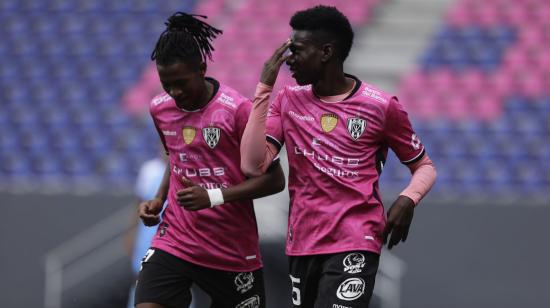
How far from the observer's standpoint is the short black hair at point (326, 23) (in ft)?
16.1

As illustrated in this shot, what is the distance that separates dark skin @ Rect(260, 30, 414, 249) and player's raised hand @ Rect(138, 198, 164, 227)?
0.98 m

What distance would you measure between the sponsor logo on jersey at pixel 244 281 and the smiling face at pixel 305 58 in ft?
3.67

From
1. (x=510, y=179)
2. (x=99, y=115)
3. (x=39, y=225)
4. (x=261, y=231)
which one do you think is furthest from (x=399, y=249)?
(x=99, y=115)

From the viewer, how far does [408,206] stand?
15.5 feet

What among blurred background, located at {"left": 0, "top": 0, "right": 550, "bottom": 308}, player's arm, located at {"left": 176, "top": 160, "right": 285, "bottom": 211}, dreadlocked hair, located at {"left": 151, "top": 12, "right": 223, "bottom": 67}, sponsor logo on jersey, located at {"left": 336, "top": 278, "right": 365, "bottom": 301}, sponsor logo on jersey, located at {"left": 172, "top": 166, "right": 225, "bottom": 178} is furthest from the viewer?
blurred background, located at {"left": 0, "top": 0, "right": 550, "bottom": 308}

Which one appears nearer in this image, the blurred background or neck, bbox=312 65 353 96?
neck, bbox=312 65 353 96

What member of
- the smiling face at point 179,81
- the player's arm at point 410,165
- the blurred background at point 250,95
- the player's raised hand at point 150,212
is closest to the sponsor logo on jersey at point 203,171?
the player's raised hand at point 150,212

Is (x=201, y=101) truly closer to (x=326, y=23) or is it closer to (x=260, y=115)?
(x=260, y=115)

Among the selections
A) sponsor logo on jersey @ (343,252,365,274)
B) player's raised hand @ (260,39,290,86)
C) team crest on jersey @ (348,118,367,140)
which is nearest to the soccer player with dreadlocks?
player's raised hand @ (260,39,290,86)

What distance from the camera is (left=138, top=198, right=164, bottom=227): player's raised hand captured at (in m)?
5.16

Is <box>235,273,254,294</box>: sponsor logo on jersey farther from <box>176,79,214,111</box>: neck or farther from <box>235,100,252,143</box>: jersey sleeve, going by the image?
<box>176,79,214,111</box>: neck

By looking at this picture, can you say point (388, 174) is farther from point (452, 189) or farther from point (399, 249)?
point (399, 249)

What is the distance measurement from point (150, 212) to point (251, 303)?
0.75 metres

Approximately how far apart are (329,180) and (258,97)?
1.84 feet
